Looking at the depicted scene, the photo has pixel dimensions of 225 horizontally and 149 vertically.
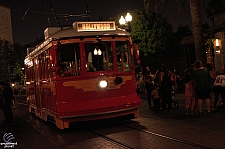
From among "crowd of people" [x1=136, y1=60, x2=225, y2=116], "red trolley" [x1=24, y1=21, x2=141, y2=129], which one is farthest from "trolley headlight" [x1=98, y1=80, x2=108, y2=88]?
"crowd of people" [x1=136, y1=60, x2=225, y2=116]

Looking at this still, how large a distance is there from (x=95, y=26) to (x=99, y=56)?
3.25ft

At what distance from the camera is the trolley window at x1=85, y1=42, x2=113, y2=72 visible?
11430mm

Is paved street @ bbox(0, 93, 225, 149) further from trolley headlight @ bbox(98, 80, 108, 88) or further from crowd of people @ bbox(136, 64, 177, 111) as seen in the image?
trolley headlight @ bbox(98, 80, 108, 88)

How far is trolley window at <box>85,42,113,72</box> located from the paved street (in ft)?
6.32

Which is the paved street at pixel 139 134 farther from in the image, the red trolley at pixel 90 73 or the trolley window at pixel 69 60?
the trolley window at pixel 69 60

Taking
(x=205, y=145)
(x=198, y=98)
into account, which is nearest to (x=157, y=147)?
(x=205, y=145)

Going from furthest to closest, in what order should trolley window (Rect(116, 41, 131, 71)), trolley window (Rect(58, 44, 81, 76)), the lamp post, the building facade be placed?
the building facade → the lamp post → trolley window (Rect(116, 41, 131, 71)) → trolley window (Rect(58, 44, 81, 76))

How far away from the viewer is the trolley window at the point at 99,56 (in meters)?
11.4

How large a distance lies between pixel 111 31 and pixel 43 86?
3.61m

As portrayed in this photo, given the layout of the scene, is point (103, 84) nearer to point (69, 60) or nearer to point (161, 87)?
point (69, 60)

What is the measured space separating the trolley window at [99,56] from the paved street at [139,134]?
75.8 inches

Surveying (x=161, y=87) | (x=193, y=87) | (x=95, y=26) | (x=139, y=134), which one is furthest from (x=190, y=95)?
(x=95, y=26)

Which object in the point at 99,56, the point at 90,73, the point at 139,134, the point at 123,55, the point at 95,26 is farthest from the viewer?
the point at 123,55

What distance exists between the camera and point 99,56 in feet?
37.8
